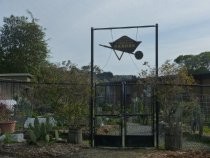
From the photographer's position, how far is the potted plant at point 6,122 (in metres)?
17.3

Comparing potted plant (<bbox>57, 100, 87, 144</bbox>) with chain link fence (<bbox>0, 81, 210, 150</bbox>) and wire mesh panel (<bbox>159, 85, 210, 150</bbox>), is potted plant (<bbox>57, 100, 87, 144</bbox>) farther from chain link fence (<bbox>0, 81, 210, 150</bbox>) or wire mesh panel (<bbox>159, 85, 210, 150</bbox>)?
wire mesh panel (<bbox>159, 85, 210, 150</bbox>)

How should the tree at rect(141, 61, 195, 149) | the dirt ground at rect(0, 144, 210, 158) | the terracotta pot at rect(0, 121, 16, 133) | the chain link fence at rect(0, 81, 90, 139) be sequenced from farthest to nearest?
1. the terracotta pot at rect(0, 121, 16, 133)
2. the chain link fence at rect(0, 81, 90, 139)
3. the tree at rect(141, 61, 195, 149)
4. the dirt ground at rect(0, 144, 210, 158)

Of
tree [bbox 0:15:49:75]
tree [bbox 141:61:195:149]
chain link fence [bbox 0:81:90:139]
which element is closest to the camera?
tree [bbox 141:61:195:149]

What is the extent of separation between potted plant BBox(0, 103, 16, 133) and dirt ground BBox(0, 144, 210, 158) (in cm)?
328

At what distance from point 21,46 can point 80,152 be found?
45.4 metres

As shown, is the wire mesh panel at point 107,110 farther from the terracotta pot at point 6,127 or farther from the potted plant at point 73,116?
the terracotta pot at point 6,127

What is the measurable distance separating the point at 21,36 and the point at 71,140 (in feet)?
145

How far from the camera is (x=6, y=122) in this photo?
17500 mm

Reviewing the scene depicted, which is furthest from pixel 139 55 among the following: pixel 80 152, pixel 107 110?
pixel 80 152

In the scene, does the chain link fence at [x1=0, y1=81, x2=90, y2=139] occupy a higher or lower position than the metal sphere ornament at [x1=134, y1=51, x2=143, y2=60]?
lower

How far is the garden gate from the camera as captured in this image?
14.8 meters

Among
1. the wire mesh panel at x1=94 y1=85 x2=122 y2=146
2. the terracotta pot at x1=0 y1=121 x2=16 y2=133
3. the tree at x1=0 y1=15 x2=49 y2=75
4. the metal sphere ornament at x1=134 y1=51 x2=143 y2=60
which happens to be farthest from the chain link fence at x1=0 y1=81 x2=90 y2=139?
the tree at x1=0 y1=15 x2=49 y2=75

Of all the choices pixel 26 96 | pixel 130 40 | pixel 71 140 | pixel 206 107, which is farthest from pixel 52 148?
pixel 26 96

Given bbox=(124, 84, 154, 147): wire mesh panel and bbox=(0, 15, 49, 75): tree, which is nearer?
bbox=(124, 84, 154, 147): wire mesh panel
